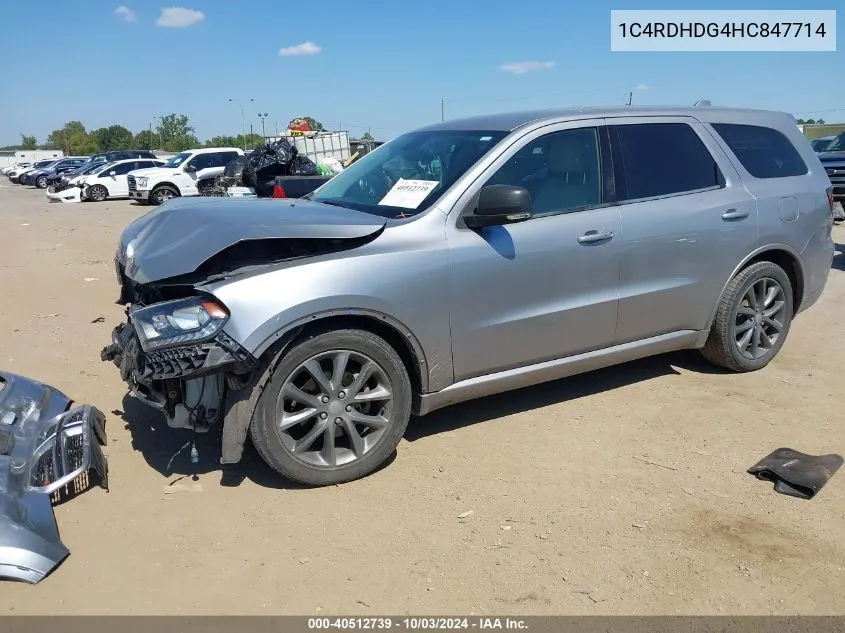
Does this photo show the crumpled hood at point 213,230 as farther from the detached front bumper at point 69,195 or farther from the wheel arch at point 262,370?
the detached front bumper at point 69,195

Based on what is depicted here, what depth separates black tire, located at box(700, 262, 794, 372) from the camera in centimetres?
494

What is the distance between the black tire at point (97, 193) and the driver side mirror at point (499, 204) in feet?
85.1

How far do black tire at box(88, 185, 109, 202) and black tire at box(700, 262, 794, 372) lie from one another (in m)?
25.8

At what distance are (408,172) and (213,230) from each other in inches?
53.9

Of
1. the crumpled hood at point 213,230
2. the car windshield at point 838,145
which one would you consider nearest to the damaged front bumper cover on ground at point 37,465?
the crumpled hood at point 213,230

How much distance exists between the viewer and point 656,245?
4441 mm

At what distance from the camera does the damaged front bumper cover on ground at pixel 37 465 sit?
287 centimetres

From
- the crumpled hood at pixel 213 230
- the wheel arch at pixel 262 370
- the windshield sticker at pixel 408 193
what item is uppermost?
the windshield sticker at pixel 408 193

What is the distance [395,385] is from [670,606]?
165cm

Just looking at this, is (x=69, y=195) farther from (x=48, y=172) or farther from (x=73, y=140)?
(x=73, y=140)

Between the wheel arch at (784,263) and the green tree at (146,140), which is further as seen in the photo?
the green tree at (146,140)
